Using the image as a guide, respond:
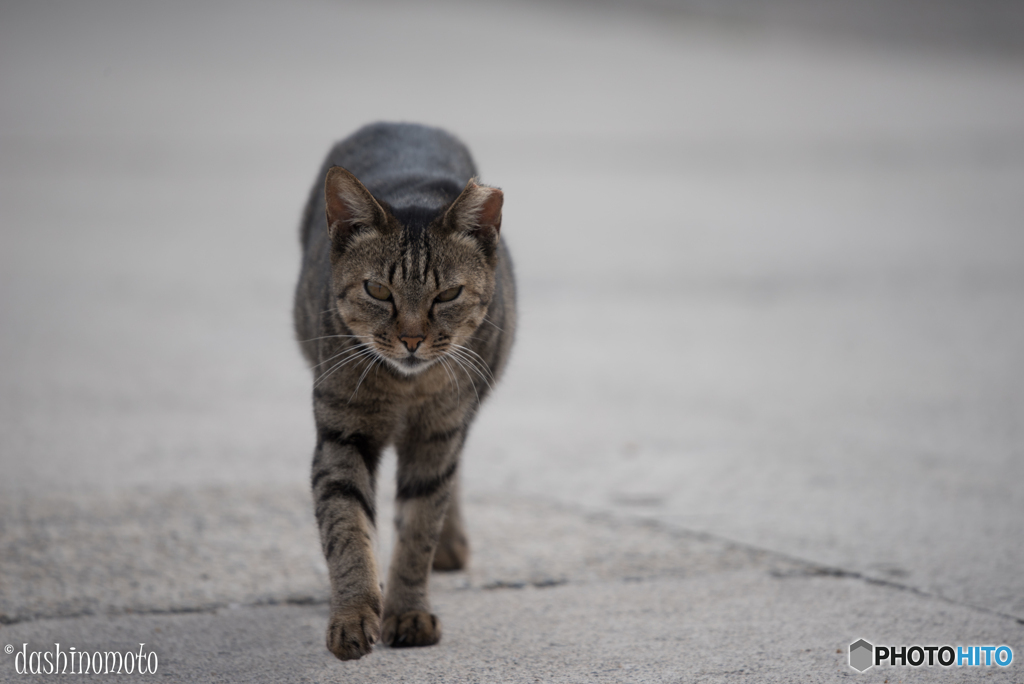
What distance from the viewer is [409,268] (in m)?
3.06

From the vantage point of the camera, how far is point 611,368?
657 centimetres

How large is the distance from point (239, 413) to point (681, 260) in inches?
197

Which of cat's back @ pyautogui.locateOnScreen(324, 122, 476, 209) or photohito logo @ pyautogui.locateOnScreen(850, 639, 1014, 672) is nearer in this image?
photohito logo @ pyautogui.locateOnScreen(850, 639, 1014, 672)

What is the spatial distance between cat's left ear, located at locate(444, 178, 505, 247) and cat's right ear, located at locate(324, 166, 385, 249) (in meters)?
0.23

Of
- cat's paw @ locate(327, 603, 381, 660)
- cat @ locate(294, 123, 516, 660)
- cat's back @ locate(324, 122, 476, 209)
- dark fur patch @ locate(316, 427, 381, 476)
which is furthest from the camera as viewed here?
cat's back @ locate(324, 122, 476, 209)

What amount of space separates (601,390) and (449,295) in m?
3.14

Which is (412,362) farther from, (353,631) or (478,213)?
(353,631)

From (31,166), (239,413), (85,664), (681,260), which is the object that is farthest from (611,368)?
(31,166)

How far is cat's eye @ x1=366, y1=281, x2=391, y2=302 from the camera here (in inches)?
120

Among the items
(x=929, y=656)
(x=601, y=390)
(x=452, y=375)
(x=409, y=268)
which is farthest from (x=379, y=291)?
(x=601, y=390)

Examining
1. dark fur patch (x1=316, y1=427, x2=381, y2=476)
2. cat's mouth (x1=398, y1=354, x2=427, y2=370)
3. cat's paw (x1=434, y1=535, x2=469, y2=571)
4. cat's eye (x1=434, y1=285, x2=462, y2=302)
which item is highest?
cat's eye (x1=434, y1=285, x2=462, y2=302)

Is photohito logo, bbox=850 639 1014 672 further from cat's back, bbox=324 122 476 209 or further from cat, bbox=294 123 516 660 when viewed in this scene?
cat's back, bbox=324 122 476 209

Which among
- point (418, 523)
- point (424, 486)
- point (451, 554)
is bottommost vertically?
point (451, 554)

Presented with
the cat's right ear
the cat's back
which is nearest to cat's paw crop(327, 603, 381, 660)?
the cat's right ear
